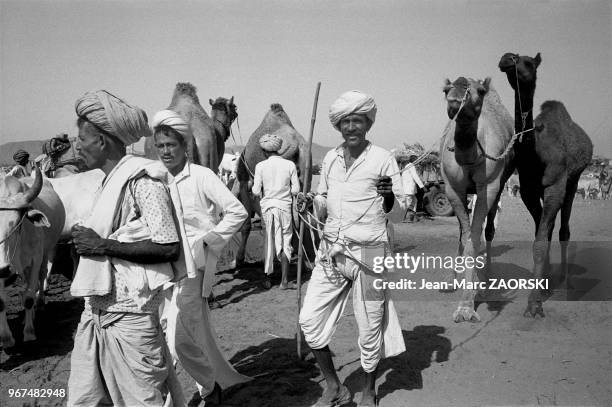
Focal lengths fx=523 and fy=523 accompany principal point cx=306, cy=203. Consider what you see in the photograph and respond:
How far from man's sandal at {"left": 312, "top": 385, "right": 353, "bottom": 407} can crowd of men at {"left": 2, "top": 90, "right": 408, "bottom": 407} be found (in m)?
0.01

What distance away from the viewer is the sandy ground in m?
4.42

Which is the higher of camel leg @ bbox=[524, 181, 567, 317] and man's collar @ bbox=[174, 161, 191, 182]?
man's collar @ bbox=[174, 161, 191, 182]

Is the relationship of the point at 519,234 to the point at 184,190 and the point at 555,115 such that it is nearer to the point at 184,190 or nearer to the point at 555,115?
the point at 555,115

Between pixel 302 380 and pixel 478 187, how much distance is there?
3.31 meters

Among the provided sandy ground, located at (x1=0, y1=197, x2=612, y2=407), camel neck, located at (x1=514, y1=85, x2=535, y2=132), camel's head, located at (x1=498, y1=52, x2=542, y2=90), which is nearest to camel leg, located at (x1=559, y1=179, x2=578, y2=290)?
sandy ground, located at (x1=0, y1=197, x2=612, y2=407)

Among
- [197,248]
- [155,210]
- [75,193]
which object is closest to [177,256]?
[155,210]

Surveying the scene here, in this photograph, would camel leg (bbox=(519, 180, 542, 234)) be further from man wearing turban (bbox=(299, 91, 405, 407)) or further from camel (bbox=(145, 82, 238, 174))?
camel (bbox=(145, 82, 238, 174))

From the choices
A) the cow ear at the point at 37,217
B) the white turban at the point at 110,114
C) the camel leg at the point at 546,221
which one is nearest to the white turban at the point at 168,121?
the white turban at the point at 110,114

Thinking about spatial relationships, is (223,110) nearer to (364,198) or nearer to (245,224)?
(245,224)

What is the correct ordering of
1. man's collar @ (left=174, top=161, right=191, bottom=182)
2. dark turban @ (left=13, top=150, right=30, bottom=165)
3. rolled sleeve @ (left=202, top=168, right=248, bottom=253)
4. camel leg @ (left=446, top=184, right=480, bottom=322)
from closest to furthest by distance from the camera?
rolled sleeve @ (left=202, top=168, right=248, bottom=253) → man's collar @ (left=174, top=161, right=191, bottom=182) → camel leg @ (left=446, top=184, right=480, bottom=322) → dark turban @ (left=13, top=150, right=30, bottom=165)

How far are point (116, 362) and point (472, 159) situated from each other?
485 centimetres

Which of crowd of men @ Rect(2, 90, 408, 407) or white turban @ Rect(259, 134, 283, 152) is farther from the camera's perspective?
white turban @ Rect(259, 134, 283, 152)

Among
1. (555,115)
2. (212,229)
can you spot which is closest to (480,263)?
(555,115)

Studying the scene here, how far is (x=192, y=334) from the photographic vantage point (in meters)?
4.11
